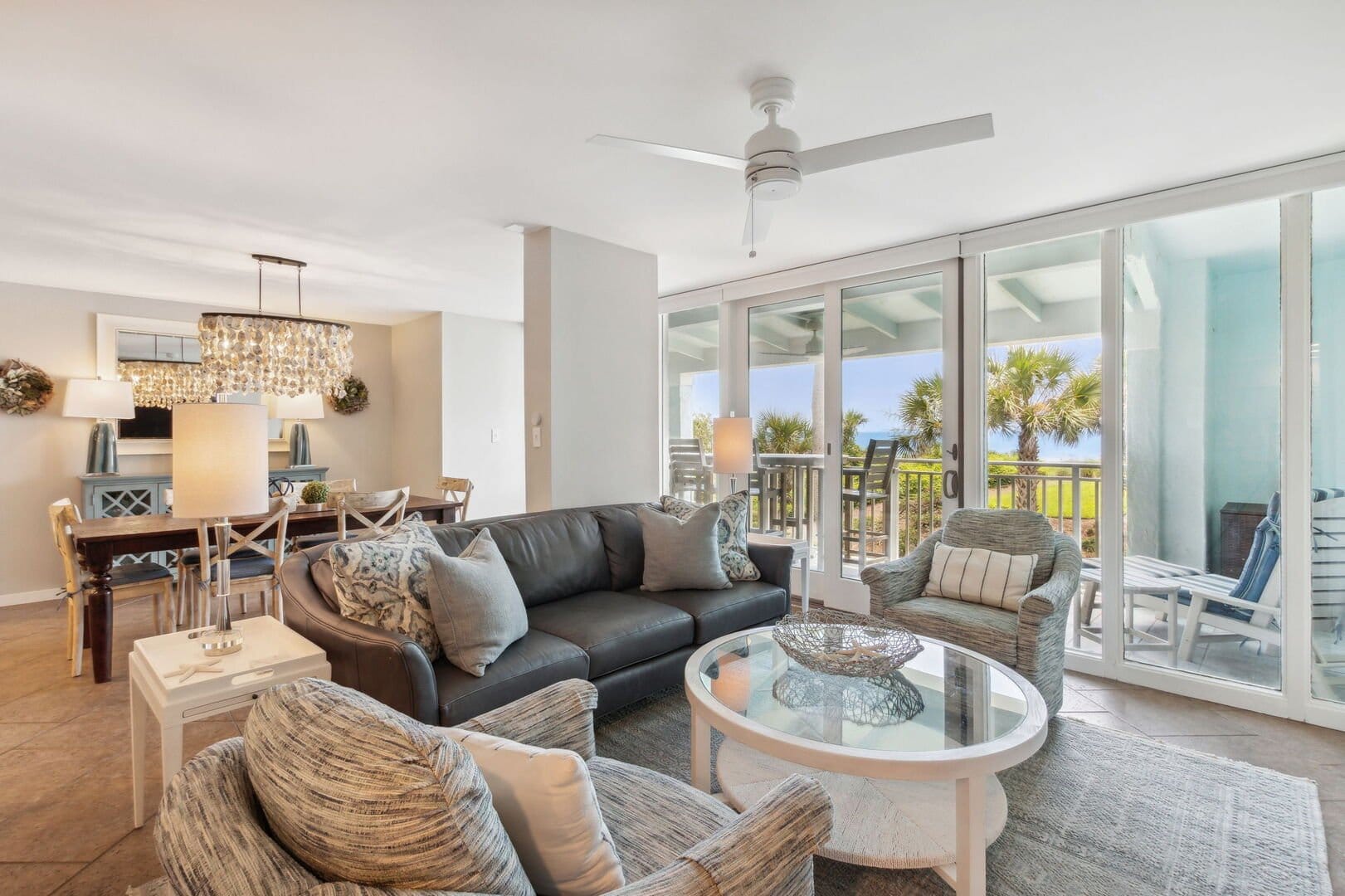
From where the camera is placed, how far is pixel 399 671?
1891mm

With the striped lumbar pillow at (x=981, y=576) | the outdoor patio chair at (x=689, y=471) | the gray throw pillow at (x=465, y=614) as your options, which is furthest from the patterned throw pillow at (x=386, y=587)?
the outdoor patio chair at (x=689, y=471)

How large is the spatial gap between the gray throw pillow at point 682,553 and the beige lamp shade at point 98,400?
4.41m

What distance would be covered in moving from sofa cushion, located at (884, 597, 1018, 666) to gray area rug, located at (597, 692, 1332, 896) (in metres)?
0.41

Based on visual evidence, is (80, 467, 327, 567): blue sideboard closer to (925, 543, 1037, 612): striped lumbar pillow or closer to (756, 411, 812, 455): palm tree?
(756, 411, 812, 455): palm tree

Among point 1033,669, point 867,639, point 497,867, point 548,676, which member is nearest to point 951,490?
point 1033,669

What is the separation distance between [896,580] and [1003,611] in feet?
1.56

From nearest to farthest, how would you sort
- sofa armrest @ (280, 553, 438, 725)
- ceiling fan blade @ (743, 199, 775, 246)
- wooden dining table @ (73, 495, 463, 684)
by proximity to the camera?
sofa armrest @ (280, 553, 438, 725) → ceiling fan blade @ (743, 199, 775, 246) → wooden dining table @ (73, 495, 463, 684)

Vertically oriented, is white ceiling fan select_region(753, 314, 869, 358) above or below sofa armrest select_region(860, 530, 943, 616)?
above

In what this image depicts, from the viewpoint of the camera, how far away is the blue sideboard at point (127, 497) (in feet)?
15.5

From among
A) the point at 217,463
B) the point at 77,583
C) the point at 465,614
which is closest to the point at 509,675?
the point at 465,614

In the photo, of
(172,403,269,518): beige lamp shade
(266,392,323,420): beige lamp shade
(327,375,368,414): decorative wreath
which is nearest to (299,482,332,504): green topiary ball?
(266,392,323,420): beige lamp shade

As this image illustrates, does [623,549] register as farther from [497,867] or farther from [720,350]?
[497,867]

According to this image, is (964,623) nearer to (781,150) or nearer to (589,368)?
(781,150)

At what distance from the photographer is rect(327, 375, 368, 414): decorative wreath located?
6.00m
